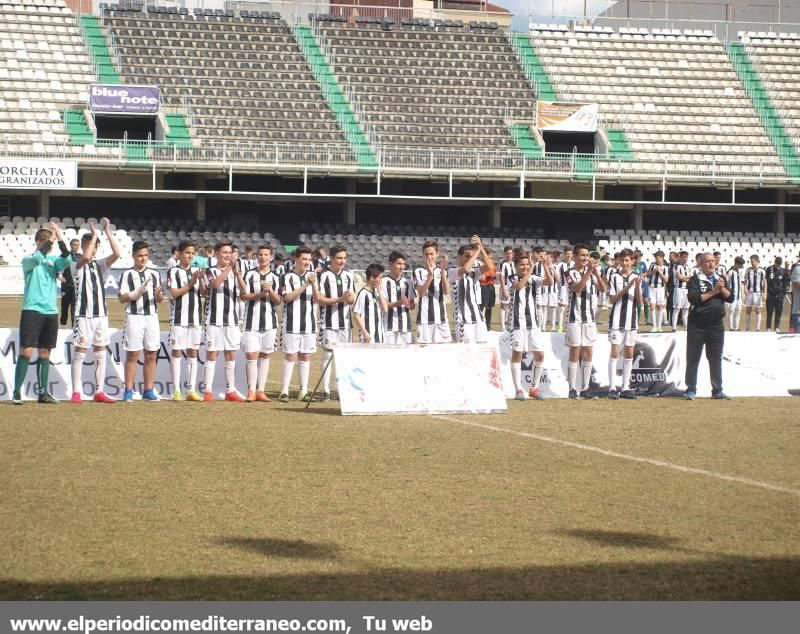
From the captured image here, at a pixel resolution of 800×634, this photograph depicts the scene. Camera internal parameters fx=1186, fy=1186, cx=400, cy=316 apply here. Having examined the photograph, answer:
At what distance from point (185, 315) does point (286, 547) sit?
8.87 m

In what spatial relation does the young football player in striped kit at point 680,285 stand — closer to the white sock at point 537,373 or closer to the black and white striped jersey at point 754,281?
the black and white striped jersey at point 754,281

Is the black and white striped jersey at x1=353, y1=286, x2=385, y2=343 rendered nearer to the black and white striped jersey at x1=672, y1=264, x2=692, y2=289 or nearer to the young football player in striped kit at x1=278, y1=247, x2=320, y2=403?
the young football player in striped kit at x1=278, y1=247, x2=320, y2=403

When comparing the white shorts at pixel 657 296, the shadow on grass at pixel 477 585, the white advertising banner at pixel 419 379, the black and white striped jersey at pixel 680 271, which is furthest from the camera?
the white shorts at pixel 657 296

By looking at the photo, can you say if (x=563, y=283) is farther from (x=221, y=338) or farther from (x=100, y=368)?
(x=100, y=368)

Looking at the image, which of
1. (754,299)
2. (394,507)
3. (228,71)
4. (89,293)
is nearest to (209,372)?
(89,293)

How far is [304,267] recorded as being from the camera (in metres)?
16.0

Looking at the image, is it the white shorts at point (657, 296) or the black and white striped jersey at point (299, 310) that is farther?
the white shorts at point (657, 296)

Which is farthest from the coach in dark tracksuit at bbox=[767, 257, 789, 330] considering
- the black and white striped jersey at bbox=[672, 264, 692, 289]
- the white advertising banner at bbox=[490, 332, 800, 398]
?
the white advertising banner at bbox=[490, 332, 800, 398]

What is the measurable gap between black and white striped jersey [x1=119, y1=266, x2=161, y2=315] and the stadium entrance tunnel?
100ft

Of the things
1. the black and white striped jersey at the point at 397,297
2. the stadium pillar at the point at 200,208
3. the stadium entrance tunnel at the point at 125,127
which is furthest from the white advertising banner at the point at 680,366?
the stadium entrance tunnel at the point at 125,127

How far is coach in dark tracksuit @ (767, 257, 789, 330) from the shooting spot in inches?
1212

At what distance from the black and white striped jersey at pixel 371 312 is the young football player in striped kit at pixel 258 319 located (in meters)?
1.13

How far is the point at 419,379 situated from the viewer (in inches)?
577

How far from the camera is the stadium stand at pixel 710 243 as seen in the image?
148 ft
